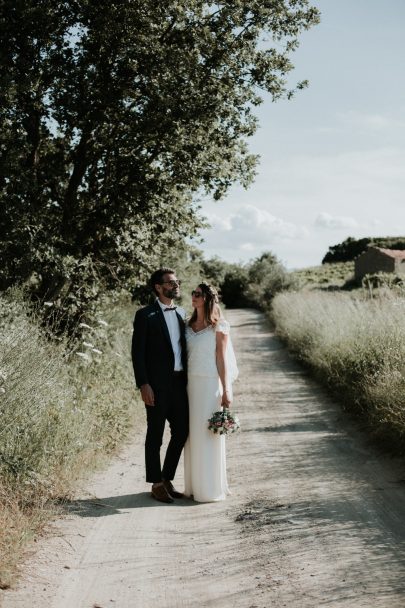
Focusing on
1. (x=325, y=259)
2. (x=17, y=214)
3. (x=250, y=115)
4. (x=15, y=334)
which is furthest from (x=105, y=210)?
(x=325, y=259)

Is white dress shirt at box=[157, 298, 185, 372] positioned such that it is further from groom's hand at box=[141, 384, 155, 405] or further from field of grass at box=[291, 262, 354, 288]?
field of grass at box=[291, 262, 354, 288]

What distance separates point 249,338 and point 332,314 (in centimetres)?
821

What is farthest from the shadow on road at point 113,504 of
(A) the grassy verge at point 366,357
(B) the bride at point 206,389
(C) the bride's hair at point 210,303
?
(A) the grassy verge at point 366,357

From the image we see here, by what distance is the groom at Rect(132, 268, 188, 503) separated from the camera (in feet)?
21.9

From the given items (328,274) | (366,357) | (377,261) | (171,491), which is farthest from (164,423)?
(328,274)

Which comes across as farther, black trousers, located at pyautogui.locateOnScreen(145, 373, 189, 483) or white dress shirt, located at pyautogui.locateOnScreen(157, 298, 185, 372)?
→ white dress shirt, located at pyautogui.locateOnScreen(157, 298, 185, 372)

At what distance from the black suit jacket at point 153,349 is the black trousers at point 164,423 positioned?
0.13 metres

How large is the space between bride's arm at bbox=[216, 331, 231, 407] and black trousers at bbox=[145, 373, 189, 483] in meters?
0.45

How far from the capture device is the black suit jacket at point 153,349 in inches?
264

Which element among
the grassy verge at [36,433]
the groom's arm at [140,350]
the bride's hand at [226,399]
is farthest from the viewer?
the bride's hand at [226,399]

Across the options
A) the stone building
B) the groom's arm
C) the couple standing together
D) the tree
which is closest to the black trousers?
the couple standing together

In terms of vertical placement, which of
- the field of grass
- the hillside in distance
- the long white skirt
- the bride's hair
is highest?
the hillside in distance

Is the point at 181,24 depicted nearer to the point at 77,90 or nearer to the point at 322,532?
the point at 77,90

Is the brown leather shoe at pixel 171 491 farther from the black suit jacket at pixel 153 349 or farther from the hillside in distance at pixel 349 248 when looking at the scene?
the hillside in distance at pixel 349 248
